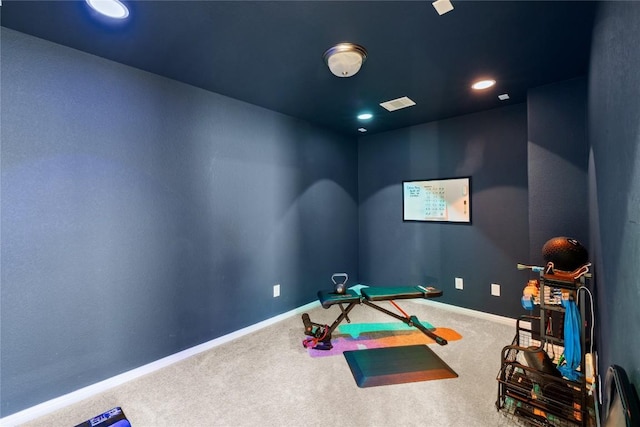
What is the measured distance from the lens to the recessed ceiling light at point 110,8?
1.40 meters

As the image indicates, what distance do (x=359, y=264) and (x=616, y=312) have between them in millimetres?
3257

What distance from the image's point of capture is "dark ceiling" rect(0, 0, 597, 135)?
1475mm

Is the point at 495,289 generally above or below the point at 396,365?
above

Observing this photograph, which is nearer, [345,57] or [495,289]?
[345,57]

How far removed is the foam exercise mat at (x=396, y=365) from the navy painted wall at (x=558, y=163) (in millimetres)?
1317

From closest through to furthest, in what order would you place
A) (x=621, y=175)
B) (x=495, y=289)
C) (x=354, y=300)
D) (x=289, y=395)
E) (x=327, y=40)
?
(x=621, y=175), (x=327, y=40), (x=289, y=395), (x=354, y=300), (x=495, y=289)

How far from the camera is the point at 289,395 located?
1849 millimetres

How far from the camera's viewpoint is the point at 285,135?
3193 mm

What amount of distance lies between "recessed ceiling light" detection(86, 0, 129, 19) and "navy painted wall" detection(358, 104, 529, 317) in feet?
10.1

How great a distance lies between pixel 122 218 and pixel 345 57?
197 cm

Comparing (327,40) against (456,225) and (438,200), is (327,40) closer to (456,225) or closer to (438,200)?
(438,200)

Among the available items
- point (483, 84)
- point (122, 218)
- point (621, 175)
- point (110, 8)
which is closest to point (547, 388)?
point (621, 175)

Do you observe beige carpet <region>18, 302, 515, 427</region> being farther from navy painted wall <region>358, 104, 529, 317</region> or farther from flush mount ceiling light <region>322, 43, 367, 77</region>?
flush mount ceiling light <region>322, 43, 367, 77</region>

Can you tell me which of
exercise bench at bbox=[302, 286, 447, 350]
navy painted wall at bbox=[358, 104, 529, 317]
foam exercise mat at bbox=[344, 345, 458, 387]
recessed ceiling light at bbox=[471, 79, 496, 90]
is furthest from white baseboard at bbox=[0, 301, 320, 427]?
recessed ceiling light at bbox=[471, 79, 496, 90]
